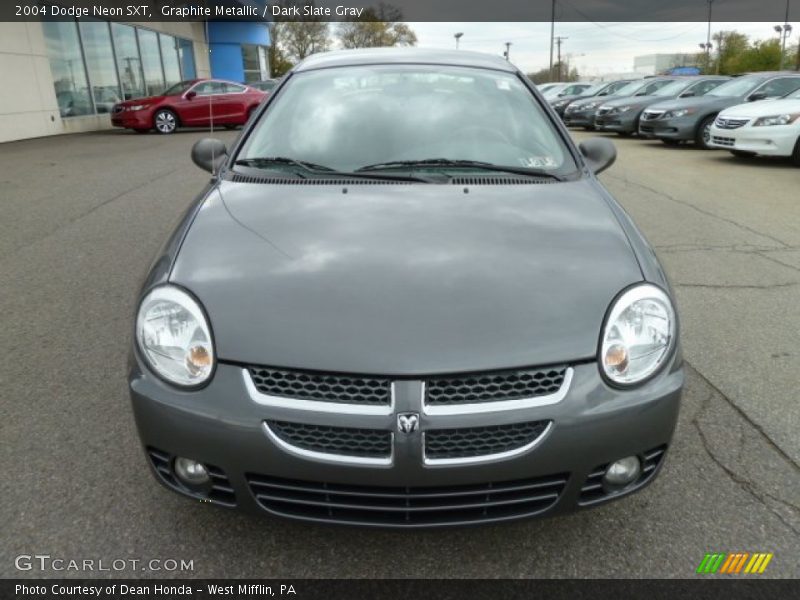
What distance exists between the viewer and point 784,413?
2.83 metres

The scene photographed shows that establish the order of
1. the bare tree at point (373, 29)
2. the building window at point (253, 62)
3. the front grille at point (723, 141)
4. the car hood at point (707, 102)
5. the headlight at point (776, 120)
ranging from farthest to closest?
the bare tree at point (373, 29), the building window at point (253, 62), the car hood at point (707, 102), the front grille at point (723, 141), the headlight at point (776, 120)

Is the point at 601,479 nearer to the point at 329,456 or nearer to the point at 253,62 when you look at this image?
the point at 329,456

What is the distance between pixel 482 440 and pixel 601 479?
1.38 ft

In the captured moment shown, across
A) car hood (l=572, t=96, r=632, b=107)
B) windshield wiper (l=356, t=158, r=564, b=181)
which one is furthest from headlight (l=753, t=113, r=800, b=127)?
windshield wiper (l=356, t=158, r=564, b=181)

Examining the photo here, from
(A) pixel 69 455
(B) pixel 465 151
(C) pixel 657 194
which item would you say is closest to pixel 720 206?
(C) pixel 657 194

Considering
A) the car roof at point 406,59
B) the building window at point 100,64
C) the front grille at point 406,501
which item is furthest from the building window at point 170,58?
the front grille at point 406,501

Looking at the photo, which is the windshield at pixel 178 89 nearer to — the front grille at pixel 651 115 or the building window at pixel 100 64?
the building window at pixel 100 64

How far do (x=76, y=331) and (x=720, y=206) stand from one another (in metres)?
6.86

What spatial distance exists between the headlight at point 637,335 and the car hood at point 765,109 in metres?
9.93

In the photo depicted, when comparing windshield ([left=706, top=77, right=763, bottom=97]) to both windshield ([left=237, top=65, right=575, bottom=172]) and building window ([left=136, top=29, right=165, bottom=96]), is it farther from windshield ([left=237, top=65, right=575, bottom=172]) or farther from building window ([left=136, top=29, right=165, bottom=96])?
building window ([left=136, top=29, right=165, bottom=96])

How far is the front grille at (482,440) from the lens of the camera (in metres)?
1.67

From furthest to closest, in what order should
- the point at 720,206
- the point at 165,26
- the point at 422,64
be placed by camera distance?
1. the point at 165,26
2. the point at 720,206
3. the point at 422,64

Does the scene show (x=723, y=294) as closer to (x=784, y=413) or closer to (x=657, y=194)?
(x=784, y=413)

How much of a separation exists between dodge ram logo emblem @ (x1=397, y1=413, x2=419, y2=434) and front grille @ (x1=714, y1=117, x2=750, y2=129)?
10.8 m
